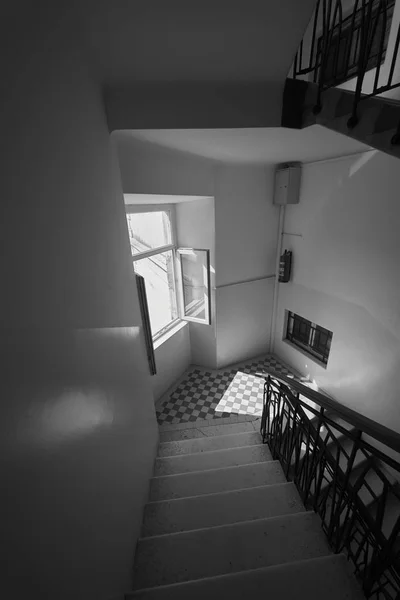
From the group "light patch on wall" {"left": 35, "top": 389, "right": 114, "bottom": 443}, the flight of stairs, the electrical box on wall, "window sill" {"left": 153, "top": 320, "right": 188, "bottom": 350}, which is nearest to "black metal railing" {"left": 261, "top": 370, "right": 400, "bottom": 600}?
the flight of stairs

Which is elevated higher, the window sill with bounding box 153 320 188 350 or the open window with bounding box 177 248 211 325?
the open window with bounding box 177 248 211 325

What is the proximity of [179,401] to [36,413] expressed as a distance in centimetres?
369

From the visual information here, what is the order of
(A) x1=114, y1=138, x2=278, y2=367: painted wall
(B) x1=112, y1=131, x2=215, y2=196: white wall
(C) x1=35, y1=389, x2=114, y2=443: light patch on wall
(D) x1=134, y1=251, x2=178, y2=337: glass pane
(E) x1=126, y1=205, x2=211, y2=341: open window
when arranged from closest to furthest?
(C) x1=35, y1=389, x2=114, y2=443: light patch on wall, (B) x1=112, y1=131, x2=215, y2=196: white wall, (A) x1=114, y1=138, x2=278, y2=367: painted wall, (E) x1=126, y1=205, x2=211, y2=341: open window, (D) x1=134, y1=251, x2=178, y2=337: glass pane

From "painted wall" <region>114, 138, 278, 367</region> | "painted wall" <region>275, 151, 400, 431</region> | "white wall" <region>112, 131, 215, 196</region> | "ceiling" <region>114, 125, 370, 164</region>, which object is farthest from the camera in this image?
"painted wall" <region>275, 151, 400, 431</region>

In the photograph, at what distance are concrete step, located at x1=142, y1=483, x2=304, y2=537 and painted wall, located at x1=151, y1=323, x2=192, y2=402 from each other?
2.10 metres

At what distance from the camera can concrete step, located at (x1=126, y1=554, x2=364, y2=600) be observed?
1.17 meters

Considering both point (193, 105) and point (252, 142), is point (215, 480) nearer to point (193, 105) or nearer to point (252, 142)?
point (193, 105)

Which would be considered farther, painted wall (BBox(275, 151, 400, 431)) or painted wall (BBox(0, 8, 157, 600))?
painted wall (BBox(275, 151, 400, 431))

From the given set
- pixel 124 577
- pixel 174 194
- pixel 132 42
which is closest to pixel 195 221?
pixel 174 194

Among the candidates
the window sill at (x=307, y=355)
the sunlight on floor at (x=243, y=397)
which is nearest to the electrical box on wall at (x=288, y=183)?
the window sill at (x=307, y=355)

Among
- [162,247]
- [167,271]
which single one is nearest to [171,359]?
[167,271]

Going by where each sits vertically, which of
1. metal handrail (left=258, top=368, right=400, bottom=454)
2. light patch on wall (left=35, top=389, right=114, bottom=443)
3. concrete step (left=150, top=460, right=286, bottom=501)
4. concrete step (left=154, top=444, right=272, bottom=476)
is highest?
light patch on wall (left=35, top=389, right=114, bottom=443)

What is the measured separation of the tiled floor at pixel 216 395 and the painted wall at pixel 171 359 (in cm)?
18

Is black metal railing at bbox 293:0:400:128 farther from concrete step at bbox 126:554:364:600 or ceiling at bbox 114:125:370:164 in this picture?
concrete step at bbox 126:554:364:600
